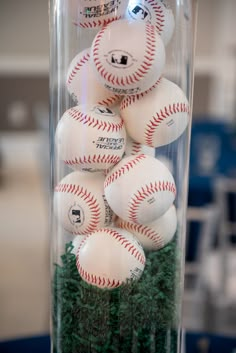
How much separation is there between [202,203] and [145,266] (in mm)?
1702

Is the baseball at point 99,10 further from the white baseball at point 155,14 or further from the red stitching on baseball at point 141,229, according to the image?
the red stitching on baseball at point 141,229

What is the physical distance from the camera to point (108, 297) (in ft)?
2.15

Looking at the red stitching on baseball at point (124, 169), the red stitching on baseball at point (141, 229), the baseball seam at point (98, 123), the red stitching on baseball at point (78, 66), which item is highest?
the red stitching on baseball at point (78, 66)

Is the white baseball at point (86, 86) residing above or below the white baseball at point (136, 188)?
above

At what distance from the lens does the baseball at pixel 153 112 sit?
0.64m

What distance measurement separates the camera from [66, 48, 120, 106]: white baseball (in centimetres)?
65

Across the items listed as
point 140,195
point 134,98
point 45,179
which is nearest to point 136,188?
point 140,195

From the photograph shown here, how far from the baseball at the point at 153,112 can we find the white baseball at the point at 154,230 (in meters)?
0.10

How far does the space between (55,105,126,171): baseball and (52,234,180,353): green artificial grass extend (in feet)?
0.43

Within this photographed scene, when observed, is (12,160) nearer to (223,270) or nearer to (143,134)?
(223,270)

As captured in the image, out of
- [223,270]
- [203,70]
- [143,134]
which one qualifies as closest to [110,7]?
[143,134]

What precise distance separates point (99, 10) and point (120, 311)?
391mm

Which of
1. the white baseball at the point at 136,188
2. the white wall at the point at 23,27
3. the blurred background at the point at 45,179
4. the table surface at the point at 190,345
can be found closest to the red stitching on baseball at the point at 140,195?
the white baseball at the point at 136,188

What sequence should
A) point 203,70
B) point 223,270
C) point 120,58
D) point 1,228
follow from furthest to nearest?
1. point 203,70
2. point 1,228
3. point 223,270
4. point 120,58
